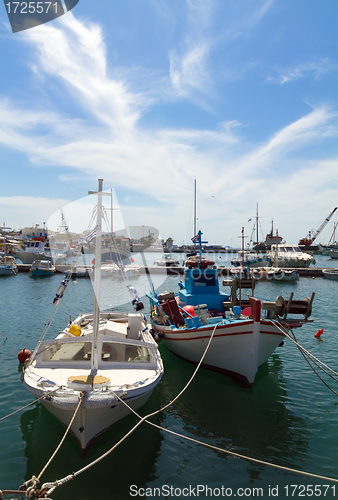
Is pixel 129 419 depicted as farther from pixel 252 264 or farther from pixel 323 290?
pixel 252 264

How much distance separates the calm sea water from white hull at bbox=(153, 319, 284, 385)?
2.86ft

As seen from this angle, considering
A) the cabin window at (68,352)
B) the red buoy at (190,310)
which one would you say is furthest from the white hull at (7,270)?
the cabin window at (68,352)

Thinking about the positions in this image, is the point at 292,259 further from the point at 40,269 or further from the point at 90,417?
the point at 90,417

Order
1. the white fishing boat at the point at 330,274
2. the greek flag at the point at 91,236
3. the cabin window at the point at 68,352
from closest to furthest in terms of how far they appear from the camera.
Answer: the greek flag at the point at 91,236
the cabin window at the point at 68,352
the white fishing boat at the point at 330,274

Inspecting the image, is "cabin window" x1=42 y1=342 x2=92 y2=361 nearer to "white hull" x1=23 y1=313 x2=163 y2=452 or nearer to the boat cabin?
"white hull" x1=23 y1=313 x2=163 y2=452

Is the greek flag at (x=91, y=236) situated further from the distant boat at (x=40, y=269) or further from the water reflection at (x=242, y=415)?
the distant boat at (x=40, y=269)

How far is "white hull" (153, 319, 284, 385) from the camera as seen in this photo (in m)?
10.4

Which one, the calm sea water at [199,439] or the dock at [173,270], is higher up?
the dock at [173,270]

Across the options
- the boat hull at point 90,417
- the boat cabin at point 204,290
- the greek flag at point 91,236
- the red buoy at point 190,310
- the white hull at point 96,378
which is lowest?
the boat hull at point 90,417

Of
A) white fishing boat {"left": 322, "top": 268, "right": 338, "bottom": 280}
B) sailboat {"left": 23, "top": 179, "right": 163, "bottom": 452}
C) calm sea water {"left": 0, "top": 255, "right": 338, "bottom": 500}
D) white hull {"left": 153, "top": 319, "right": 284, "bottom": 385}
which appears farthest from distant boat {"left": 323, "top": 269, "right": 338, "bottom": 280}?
sailboat {"left": 23, "top": 179, "right": 163, "bottom": 452}

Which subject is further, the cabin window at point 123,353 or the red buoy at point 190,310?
the red buoy at point 190,310

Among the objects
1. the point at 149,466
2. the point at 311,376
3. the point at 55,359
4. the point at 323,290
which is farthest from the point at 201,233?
the point at 323,290

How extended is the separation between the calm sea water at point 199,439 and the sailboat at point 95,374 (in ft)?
3.32

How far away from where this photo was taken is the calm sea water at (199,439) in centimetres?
659
